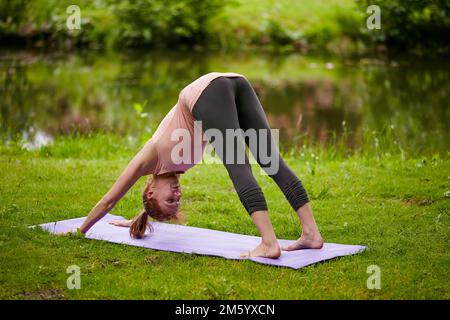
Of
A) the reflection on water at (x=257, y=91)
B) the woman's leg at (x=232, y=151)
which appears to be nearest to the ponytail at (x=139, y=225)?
the woman's leg at (x=232, y=151)

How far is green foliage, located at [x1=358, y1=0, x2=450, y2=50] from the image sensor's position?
15922 mm

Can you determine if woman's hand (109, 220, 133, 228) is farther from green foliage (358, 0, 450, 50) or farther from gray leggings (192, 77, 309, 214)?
green foliage (358, 0, 450, 50)

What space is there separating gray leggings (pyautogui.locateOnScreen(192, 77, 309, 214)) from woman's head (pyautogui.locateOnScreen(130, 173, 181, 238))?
438 millimetres

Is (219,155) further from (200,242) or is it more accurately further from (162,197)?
(200,242)

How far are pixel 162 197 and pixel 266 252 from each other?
75 centimetres

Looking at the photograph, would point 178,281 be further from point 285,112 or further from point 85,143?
point 285,112

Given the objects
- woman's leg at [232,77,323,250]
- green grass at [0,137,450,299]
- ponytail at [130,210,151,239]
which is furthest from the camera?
ponytail at [130,210,151,239]

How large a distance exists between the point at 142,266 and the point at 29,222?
123cm

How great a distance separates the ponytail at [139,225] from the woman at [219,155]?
116 millimetres

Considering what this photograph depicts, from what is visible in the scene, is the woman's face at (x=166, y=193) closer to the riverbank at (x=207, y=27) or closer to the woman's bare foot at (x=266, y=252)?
the woman's bare foot at (x=266, y=252)

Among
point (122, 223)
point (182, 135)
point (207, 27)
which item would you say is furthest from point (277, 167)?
point (207, 27)

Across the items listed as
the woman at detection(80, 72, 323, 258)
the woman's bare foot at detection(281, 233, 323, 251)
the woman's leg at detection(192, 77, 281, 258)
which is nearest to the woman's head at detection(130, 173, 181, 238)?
the woman at detection(80, 72, 323, 258)

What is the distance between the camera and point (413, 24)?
16.5m
